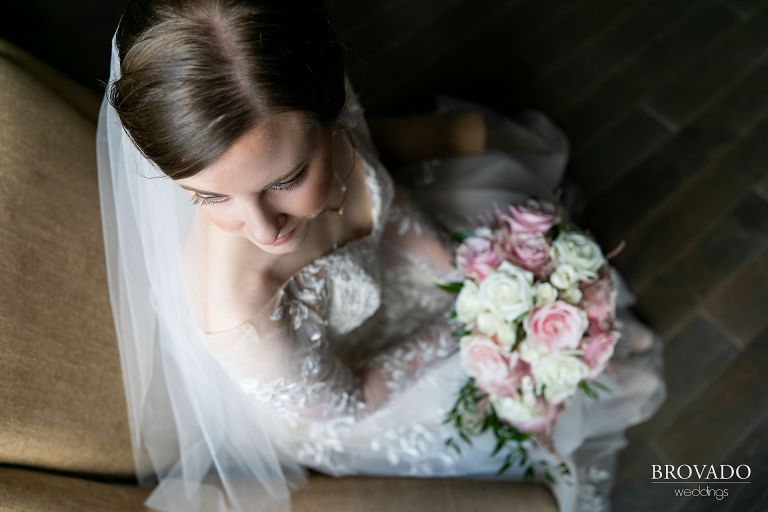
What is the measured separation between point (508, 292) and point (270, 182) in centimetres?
52

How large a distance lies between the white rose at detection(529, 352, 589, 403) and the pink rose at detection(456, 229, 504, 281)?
21cm

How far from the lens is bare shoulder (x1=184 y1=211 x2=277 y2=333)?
1123 mm

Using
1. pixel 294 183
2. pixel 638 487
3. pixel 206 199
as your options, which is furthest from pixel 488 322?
pixel 638 487

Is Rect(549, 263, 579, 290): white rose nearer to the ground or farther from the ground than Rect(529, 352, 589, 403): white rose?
farther from the ground

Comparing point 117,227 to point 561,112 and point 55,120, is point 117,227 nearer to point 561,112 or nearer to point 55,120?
point 55,120

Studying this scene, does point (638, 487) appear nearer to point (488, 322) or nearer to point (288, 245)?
point (488, 322)

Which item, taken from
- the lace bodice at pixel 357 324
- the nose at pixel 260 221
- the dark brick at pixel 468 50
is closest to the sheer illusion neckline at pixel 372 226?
the lace bodice at pixel 357 324

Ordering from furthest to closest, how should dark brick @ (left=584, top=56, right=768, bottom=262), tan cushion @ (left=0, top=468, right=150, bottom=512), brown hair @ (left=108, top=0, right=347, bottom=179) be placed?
1. dark brick @ (left=584, top=56, right=768, bottom=262)
2. tan cushion @ (left=0, top=468, right=150, bottom=512)
3. brown hair @ (left=108, top=0, right=347, bottom=179)

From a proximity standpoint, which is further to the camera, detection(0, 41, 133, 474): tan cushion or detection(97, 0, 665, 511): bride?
detection(0, 41, 133, 474): tan cushion

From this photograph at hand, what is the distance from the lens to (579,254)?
1.21 meters

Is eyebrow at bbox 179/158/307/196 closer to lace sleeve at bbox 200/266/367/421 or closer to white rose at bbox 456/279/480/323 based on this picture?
lace sleeve at bbox 200/266/367/421

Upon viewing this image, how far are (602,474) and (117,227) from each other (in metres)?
1.55

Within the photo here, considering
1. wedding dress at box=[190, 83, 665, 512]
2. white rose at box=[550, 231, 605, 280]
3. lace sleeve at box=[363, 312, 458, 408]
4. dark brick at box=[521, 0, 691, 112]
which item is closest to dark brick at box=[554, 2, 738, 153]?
dark brick at box=[521, 0, 691, 112]

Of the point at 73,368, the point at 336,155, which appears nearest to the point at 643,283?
the point at 336,155
